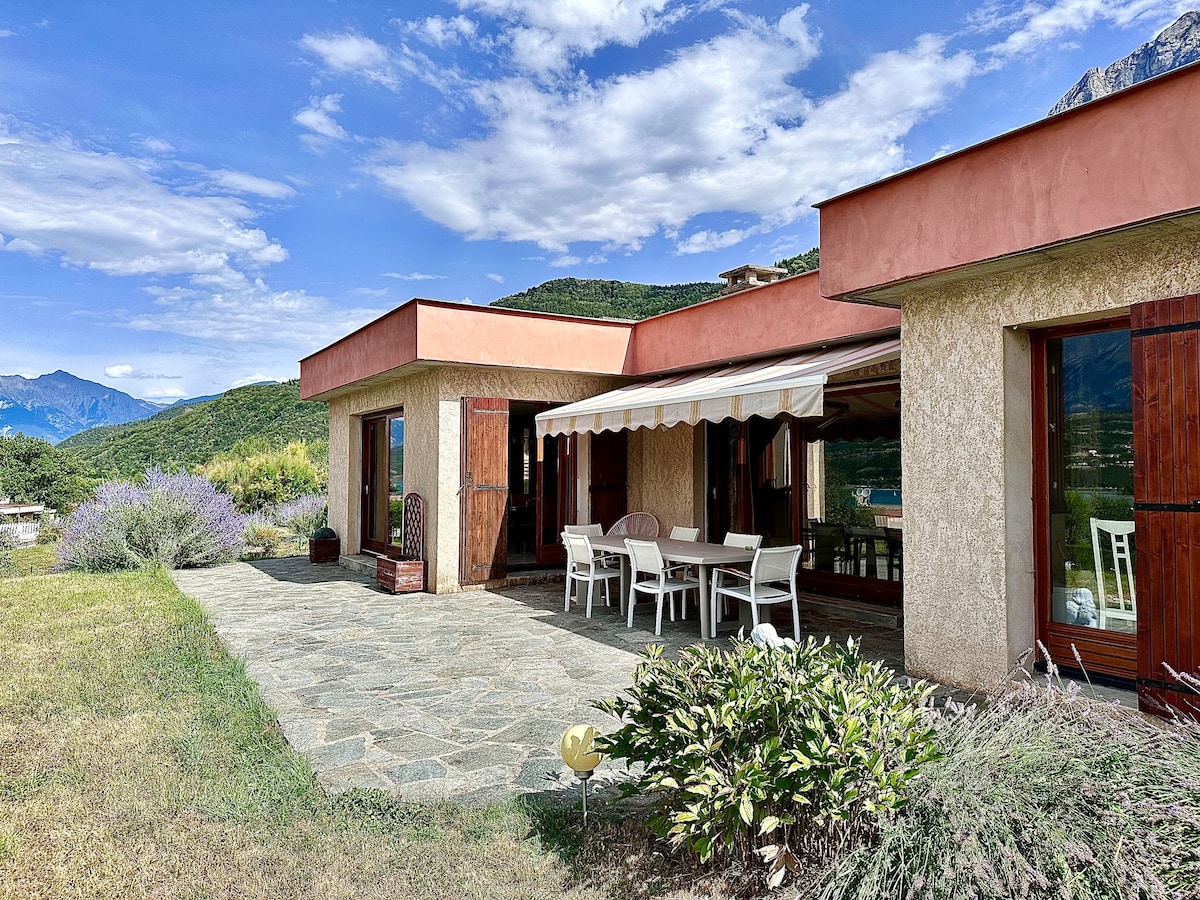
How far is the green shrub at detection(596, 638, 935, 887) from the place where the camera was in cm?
345

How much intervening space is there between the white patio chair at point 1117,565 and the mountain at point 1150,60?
70.0 m

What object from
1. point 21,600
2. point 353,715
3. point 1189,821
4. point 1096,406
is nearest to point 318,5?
point 21,600

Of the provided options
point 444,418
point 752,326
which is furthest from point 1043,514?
point 444,418

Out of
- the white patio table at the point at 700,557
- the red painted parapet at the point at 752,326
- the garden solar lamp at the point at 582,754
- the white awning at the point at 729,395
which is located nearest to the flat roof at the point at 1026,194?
the white awning at the point at 729,395

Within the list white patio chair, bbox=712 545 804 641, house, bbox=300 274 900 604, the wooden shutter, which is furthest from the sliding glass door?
white patio chair, bbox=712 545 804 641

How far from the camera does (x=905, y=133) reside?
99.9 feet

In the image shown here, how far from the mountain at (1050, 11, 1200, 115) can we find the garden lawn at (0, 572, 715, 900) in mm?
74670

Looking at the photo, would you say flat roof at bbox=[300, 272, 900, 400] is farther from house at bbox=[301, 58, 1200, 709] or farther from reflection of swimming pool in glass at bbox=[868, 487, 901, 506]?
reflection of swimming pool in glass at bbox=[868, 487, 901, 506]

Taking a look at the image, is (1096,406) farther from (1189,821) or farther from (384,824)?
(384,824)

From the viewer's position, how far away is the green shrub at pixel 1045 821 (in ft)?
9.73

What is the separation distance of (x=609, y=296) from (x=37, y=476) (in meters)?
29.3

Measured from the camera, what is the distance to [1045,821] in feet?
10.3

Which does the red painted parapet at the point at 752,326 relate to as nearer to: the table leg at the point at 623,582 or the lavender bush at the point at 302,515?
the table leg at the point at 623,582

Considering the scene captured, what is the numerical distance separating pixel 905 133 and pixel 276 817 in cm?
3336
